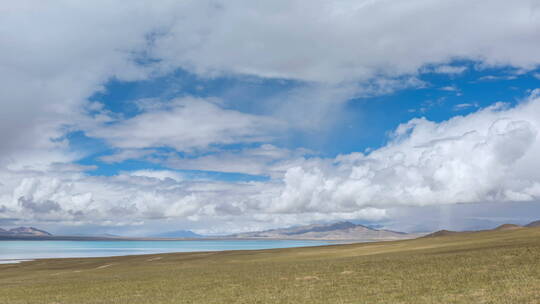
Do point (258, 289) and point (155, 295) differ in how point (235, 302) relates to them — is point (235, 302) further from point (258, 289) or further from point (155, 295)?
point (155, 295)

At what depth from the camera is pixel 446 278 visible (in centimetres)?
3158

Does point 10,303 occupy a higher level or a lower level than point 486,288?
lower

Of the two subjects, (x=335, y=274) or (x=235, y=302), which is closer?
(x=235, y=302)

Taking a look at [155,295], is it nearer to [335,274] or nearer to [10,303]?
[10,303]

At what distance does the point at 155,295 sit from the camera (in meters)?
35.4

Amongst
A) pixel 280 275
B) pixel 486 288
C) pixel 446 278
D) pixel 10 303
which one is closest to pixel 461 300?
pixel 486 288

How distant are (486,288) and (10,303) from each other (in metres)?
35.4

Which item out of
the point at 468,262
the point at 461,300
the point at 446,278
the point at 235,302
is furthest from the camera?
the point at 468,262

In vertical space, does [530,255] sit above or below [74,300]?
above

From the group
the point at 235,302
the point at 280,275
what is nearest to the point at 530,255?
the point at 280,275

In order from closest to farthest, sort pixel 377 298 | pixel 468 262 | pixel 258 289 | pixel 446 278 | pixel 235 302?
1. pixel 377 298
2. pixel 235 302
3. pixel 446 278
4. pixel 258 289
5. pixel 468 262

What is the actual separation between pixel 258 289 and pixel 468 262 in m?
18.7

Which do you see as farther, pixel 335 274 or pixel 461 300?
pixel 335 274

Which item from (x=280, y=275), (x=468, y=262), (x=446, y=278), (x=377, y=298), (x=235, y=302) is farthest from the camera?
(x=280, y=275)
